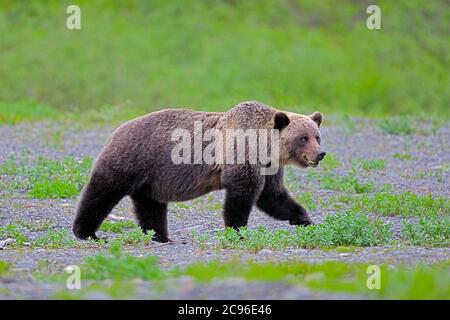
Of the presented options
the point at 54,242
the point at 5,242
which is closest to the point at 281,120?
the point at 54,242

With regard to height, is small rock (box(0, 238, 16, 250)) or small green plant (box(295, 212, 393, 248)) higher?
small green plant (box(295, 212, 393, 248))

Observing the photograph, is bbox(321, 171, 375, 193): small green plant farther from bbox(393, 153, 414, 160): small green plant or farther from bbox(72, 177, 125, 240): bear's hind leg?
bbox(72, 177, 125, 240): bear's hind leg

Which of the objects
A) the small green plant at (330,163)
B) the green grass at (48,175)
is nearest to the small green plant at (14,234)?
the green grass at (48,175)

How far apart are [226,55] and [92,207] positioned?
20.4 m

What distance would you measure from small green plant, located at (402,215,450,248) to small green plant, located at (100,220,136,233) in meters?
3.20

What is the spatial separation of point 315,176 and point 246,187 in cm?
457

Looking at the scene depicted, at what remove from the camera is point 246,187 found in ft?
33.9

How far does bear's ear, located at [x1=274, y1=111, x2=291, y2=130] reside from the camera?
10828 mm

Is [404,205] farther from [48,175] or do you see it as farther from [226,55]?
[226,55]

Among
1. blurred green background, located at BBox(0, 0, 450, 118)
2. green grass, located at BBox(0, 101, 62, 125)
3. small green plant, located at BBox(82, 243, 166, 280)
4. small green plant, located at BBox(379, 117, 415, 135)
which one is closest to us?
small green plant, located at BBox(82, 243, 166, 280)

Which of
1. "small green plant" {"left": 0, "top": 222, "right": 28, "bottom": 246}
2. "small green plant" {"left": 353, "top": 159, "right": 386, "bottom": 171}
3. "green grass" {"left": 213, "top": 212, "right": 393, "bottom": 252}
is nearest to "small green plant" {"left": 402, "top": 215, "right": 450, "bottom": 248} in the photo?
"green grass" {"left": 213, "top": 212, "right": 393, "bottom": 252}

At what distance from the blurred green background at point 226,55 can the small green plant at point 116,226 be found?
13.8 meters

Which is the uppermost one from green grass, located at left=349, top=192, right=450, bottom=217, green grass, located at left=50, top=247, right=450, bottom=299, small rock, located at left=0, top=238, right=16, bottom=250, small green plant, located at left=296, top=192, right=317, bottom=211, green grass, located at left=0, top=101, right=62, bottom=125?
green grass, located at left=50, top=247, right=450, bottom=299
